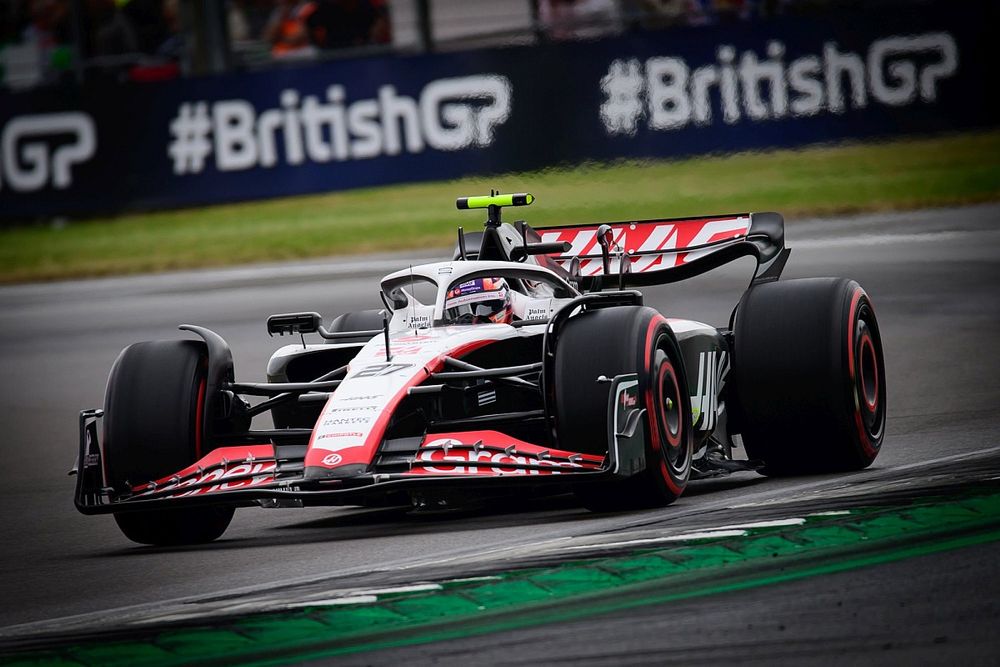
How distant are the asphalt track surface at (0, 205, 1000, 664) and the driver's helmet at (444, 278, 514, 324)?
0.88 m

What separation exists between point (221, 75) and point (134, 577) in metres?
17.4

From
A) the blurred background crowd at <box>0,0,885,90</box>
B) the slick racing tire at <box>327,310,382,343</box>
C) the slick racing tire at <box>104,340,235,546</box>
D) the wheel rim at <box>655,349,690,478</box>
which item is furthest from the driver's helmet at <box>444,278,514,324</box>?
the blurred background crowd at <box>0,0,885,90</box>

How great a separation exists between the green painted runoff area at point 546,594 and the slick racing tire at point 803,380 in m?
1.49

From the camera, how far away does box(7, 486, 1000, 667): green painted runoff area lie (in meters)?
5.45

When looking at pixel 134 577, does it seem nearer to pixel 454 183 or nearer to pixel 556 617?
pixel 556 617

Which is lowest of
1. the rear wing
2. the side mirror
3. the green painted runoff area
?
the green painted runoff area

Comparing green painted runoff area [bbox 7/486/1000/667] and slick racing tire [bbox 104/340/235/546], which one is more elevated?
slick racing tire [bbox 104/340/235/546]

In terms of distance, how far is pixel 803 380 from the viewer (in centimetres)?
821

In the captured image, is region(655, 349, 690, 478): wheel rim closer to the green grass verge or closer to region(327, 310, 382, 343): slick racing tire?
region(327, 310, 382, 343): slick racing tire

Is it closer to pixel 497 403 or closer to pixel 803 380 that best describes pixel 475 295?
pixel 497 403

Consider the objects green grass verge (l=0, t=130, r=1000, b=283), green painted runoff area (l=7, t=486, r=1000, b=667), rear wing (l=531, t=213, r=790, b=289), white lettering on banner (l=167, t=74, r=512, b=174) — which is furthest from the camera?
white lettering on banner (l=167, t=74, r=512, b=174)

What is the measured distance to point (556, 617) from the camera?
5516 millimetres

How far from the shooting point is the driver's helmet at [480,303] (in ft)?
27.2

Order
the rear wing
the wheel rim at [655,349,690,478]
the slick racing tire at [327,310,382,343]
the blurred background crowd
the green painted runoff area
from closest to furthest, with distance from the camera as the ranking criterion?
the green painted runoff area → the wheel rim at [655,349,690,478] → the rear wing → the slick racing tire at [327,310,382,343] → the blurred background crowd
